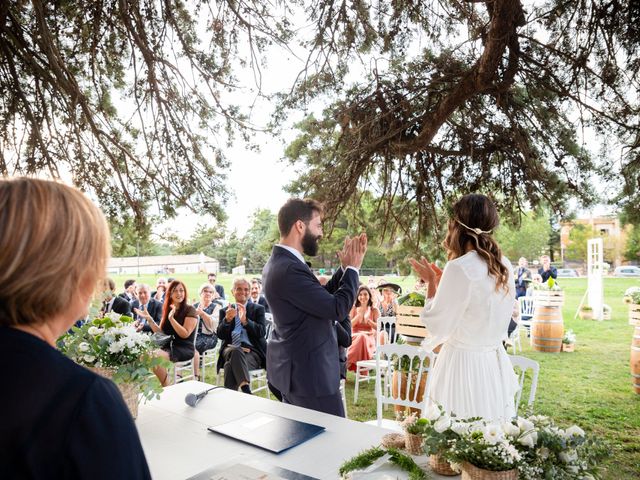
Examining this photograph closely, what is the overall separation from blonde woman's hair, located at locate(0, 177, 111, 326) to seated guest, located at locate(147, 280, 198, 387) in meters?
5.17

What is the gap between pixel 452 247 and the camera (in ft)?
8.01

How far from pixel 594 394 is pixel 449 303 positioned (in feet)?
16.8

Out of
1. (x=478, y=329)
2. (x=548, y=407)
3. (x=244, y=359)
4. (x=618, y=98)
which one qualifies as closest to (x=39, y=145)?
(x=244, y=359)

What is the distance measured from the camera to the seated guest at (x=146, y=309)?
6843 millimetres

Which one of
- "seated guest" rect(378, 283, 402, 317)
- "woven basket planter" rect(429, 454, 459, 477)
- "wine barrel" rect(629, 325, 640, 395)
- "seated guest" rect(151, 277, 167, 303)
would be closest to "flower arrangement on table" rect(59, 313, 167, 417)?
"woven basket planter" rect(429, 454, 459, 477)

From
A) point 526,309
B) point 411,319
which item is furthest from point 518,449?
point 526,309

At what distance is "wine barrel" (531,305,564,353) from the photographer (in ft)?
28.2

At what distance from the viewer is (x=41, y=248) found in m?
0.69

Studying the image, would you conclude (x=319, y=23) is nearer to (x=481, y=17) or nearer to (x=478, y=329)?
(x=481, y=17)

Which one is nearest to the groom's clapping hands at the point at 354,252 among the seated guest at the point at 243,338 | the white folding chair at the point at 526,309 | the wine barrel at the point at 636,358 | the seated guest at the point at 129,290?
the seated guest at the point at 243,338

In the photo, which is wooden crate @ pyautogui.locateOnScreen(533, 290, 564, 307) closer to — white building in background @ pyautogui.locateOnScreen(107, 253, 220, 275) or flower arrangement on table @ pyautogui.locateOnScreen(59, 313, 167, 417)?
white building in background @ pyautogui.locateOnScreen(107, 253, 220, 275)

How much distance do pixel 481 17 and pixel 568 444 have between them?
3289mm

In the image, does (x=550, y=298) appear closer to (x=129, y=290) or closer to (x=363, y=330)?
(x=363, y=330)

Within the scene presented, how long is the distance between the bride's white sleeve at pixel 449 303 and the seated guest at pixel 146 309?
16.6 feet
